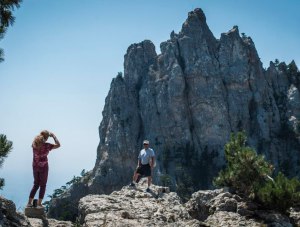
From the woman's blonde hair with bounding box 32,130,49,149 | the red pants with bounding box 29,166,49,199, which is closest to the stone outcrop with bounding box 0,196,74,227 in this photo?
the red pants with bounding box 29,166,49,199

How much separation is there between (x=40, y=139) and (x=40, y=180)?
1200 millimetres

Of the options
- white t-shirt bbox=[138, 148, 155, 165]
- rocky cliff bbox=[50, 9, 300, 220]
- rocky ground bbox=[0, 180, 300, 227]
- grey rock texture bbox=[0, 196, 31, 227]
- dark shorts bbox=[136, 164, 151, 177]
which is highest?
rocky cliff bbox=[50, 9, 300, 220]

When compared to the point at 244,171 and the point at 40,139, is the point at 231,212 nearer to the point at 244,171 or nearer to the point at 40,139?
the point at 244,171

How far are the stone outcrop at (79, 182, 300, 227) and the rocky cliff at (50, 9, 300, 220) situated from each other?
3341 inches

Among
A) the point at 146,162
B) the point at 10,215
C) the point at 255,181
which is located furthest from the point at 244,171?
the point at 10,215

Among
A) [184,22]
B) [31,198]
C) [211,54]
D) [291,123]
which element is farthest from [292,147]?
[31,198]

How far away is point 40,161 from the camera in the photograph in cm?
1266

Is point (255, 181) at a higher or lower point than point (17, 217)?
higher

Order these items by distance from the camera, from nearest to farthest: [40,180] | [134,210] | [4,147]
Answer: [4,147]
[40,180]
[134,210]

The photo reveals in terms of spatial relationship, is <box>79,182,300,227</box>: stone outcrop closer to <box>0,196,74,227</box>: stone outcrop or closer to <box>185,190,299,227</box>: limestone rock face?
<box>185,190,299,227</box>: limestone rock face

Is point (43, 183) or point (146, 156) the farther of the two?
point (146, 156)

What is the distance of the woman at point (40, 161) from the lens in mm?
12539

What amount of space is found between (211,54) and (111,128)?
33.6 meters

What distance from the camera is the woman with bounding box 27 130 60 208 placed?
494 inches
